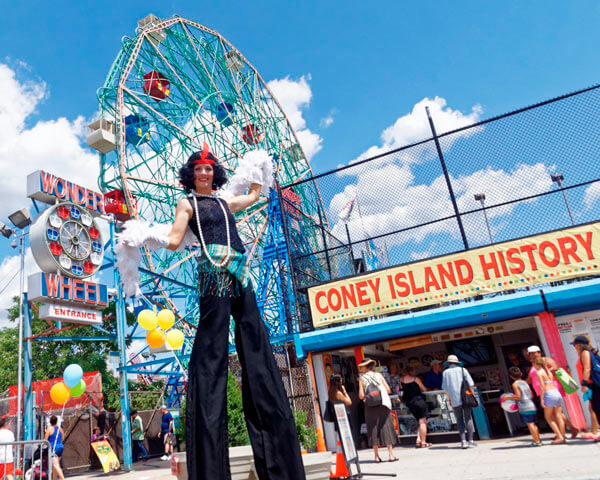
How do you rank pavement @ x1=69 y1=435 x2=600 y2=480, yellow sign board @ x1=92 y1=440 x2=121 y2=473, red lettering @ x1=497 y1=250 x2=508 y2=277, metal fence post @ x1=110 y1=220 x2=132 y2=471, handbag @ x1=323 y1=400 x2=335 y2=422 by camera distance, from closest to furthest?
pavement @ x1=69 y1=435 x2=600 y2=480 → handbag @ x1=323 y1=400 x2=335 y2=422 → red lettering @ x1=497 y1=250 x2=508 y2=277 → yellow sign board @ x1=92 y1=440 x2=121 y2=473 → metal fence post @ x1=110 y1=220 x2=132 y2=471

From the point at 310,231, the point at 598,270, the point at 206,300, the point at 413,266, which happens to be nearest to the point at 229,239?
the point at 206,300

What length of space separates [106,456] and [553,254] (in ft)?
37.4

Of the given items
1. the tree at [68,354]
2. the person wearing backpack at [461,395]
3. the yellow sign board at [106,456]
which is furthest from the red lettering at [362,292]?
the tree at [68,354]

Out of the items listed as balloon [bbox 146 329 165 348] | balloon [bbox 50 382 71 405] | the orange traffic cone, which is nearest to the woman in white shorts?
the orange traffic cone

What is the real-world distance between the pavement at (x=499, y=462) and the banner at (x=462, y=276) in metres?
2.43

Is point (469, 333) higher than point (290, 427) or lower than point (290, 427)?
higher

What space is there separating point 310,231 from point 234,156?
897 cm

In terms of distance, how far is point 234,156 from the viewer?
70.1 feet

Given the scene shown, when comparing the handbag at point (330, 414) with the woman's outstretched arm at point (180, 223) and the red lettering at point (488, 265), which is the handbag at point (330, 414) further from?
the woman's outstretched arm at point (180, 223)

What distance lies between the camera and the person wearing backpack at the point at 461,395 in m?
7.51

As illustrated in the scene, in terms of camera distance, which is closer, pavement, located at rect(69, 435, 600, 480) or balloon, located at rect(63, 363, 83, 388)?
pavement, located at rect(69, 435, 600, 480)

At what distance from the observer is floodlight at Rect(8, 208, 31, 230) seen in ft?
52.4

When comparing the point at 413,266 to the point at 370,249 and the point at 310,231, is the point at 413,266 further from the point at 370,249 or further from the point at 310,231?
the point at 310,231

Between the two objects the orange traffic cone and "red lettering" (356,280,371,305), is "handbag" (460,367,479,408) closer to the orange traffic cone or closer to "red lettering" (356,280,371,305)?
"red lettering" (356,280,371,305)
